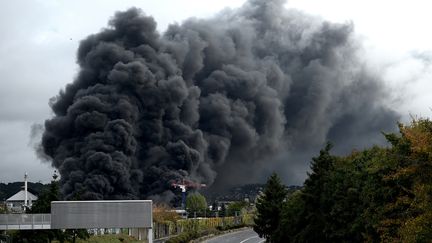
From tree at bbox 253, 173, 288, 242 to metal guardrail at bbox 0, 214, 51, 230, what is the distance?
22789 millimetres

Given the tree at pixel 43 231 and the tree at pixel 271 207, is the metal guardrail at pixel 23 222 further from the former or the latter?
the tree at pixel 271 207

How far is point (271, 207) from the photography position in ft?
203

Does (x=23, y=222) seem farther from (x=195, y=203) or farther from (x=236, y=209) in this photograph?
(x=236, y=209)

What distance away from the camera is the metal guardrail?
47125mm

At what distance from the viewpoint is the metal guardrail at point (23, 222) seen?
155ft

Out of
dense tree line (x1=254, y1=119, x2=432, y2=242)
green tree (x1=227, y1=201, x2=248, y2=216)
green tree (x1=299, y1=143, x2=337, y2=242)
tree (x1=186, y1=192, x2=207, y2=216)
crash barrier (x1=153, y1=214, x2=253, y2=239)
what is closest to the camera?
dense tree line (x1=254, y1=119, x2=432, y2=242)

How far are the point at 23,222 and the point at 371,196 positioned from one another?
90.9 ft

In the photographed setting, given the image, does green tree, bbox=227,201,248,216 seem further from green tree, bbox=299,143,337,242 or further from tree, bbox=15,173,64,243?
green tree, bbox=299,143,337,242

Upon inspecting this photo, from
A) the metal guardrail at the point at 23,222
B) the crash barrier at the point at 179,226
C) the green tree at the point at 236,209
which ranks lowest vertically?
the crash barrier at the point at 179,226

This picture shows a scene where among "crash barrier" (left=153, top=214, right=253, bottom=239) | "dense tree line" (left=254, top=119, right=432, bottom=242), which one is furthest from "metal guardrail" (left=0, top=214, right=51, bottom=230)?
"crash barrier" (left=153, top=214, right=253, bottom=239)

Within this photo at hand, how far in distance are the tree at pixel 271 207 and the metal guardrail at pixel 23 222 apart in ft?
74.8

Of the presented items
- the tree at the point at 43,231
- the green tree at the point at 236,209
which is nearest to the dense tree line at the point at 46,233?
the tree at the point at 43,231

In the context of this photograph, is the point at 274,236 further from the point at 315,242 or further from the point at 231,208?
the point at 231,208

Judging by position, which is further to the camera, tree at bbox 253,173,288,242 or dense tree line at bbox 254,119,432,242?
tree at bbox 253,173,288,242
